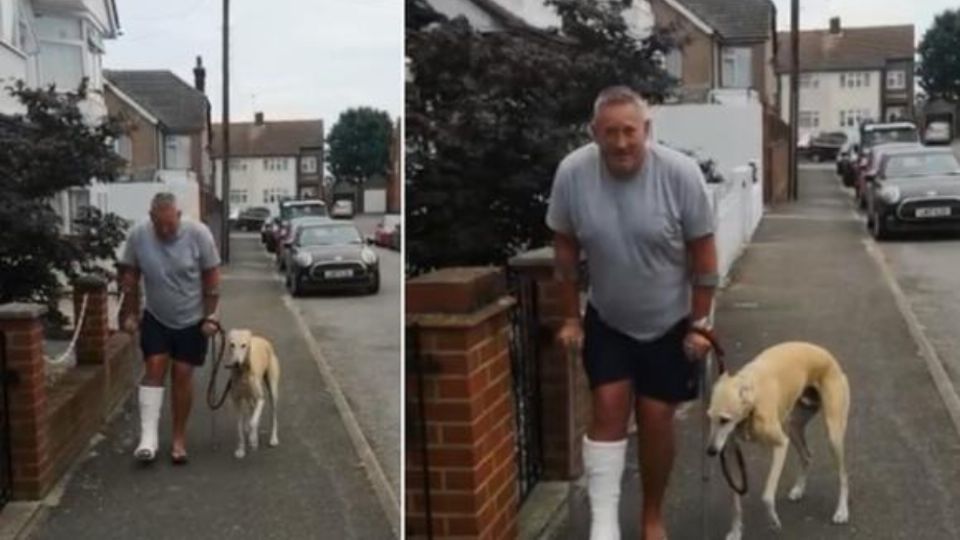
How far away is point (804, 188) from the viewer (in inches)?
84.7

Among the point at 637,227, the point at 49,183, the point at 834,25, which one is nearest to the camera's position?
the point at 637,227

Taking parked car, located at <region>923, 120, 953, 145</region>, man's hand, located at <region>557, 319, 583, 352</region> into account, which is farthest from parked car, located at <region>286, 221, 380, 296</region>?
parked car, located at <region>923, 120, 953, 145</region>

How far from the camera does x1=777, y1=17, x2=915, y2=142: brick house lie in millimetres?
2088

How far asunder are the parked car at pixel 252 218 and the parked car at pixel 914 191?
104cm

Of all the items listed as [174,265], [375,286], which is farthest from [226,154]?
[375,286]

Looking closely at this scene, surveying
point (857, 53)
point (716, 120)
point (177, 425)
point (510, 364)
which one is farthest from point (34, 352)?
point (857, 53)

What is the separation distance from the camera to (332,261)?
2092mm

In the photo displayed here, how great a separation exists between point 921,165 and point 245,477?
129 cm

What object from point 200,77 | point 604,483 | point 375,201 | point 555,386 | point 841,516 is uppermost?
point 200,77

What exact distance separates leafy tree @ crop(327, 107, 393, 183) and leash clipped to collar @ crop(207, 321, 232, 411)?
0.34 meters

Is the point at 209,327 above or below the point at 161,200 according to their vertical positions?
below

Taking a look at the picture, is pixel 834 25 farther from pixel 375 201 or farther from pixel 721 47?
pixel 375 201

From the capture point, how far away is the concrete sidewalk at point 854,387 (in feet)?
6.95

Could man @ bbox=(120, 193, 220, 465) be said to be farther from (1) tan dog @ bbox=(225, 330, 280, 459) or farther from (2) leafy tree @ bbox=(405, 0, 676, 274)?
(2) leafy tree @ bbox=(405, 0, 676, 274)
